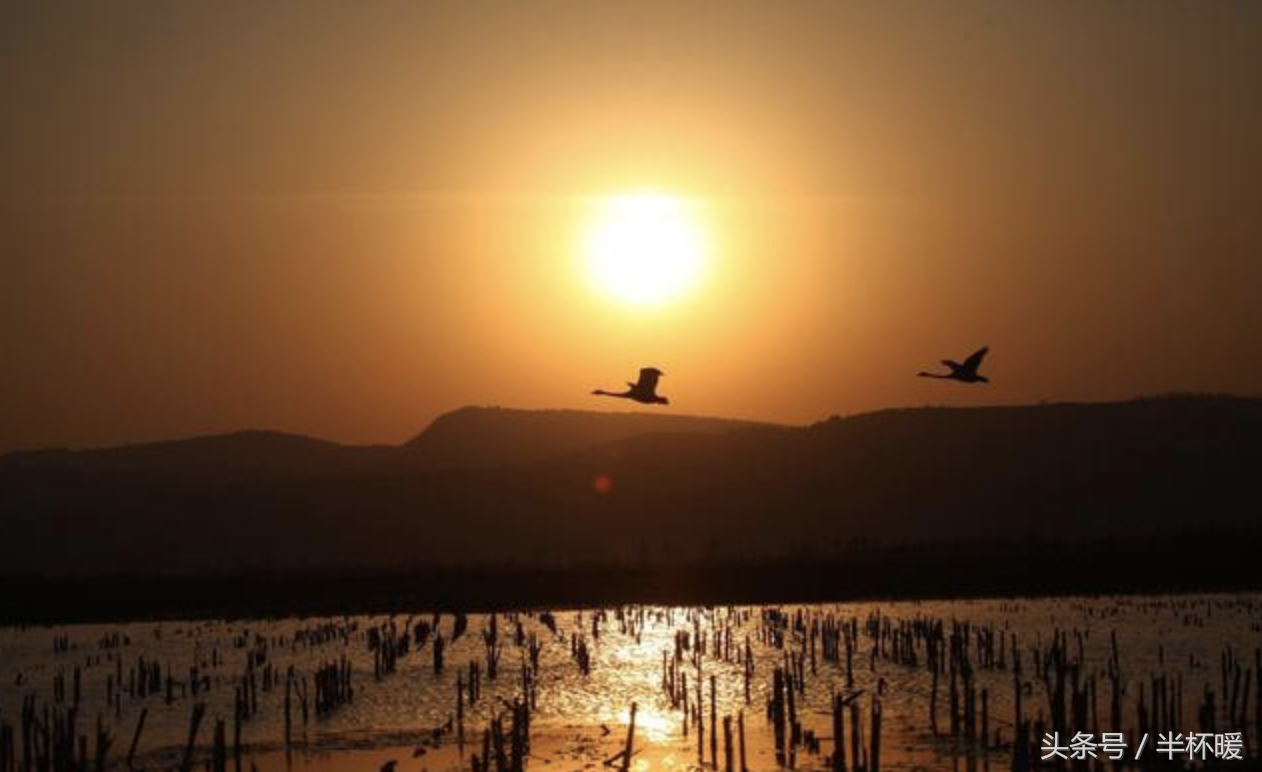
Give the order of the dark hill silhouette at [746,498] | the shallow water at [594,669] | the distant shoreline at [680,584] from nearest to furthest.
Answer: the shallow water at [594,669], the distant shoreline at [680,584], the dark hill silhouette at [746,498]

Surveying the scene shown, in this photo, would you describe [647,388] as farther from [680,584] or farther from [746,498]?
[746,498]

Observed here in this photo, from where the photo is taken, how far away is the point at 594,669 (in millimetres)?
38250

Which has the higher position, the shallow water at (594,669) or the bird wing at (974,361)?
the bird wing at (974,361)

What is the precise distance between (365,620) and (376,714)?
87.7 feet

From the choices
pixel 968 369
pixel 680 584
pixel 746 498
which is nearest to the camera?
pixel 968 369

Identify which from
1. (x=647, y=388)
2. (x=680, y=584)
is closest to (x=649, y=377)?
(x=647, y=388)

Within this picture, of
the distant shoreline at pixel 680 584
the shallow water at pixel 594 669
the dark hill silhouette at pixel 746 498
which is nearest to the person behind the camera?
the shallow water at pixel 594 669

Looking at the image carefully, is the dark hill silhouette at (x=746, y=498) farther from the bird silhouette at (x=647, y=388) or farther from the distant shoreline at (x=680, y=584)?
the bird silhouette at (x=647, y=388)

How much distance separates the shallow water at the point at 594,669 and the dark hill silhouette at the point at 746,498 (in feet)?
236

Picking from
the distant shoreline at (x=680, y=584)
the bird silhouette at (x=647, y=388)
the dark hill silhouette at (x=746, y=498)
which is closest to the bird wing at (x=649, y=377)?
the bird silhouette at (x=647, y=388)

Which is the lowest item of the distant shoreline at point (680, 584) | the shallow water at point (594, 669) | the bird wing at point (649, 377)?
the shallow water at point (594, 669)

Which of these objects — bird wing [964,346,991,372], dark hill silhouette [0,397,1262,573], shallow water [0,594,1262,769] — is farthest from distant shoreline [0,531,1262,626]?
dark hill silhouette [0,397,1262,573]

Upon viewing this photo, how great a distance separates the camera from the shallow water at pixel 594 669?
28469 millimetres

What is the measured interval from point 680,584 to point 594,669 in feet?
103
